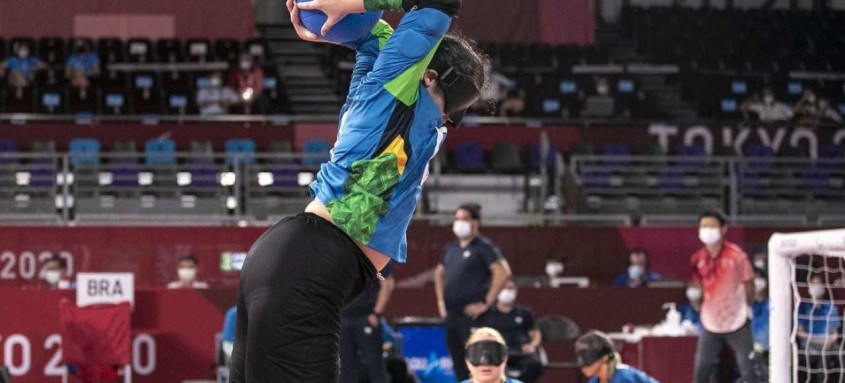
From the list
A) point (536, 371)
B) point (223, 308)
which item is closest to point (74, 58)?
point (223, 308)

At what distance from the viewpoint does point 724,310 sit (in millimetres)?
10484

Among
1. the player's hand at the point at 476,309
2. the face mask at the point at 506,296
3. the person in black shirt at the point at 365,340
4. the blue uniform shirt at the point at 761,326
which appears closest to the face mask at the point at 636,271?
the blue uniform shirt at the point at 761,326

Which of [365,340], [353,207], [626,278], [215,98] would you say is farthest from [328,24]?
[215,98]

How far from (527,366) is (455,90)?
24.9 ft

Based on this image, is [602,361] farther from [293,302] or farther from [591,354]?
[293,302]

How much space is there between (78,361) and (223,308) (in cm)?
158

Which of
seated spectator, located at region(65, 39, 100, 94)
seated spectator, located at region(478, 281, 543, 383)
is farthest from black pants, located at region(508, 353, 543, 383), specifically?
seated spectator, located at region(65, 39, 100, 94)

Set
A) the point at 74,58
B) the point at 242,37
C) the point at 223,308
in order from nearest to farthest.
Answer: the point at 223,308 → the point at 74,58 → the point at 242,37

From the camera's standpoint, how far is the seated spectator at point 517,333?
1108 cm

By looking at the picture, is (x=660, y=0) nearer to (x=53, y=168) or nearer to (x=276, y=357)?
(x=53, y=168)

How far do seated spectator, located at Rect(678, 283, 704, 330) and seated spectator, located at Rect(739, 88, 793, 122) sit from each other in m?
8.48

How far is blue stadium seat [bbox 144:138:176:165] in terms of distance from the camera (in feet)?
55.0

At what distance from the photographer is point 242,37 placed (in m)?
23.1

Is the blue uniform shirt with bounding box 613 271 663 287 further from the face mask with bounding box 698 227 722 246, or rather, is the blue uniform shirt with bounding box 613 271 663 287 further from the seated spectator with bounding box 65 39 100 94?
the seated spectator with bounding box 65 39 100 94
